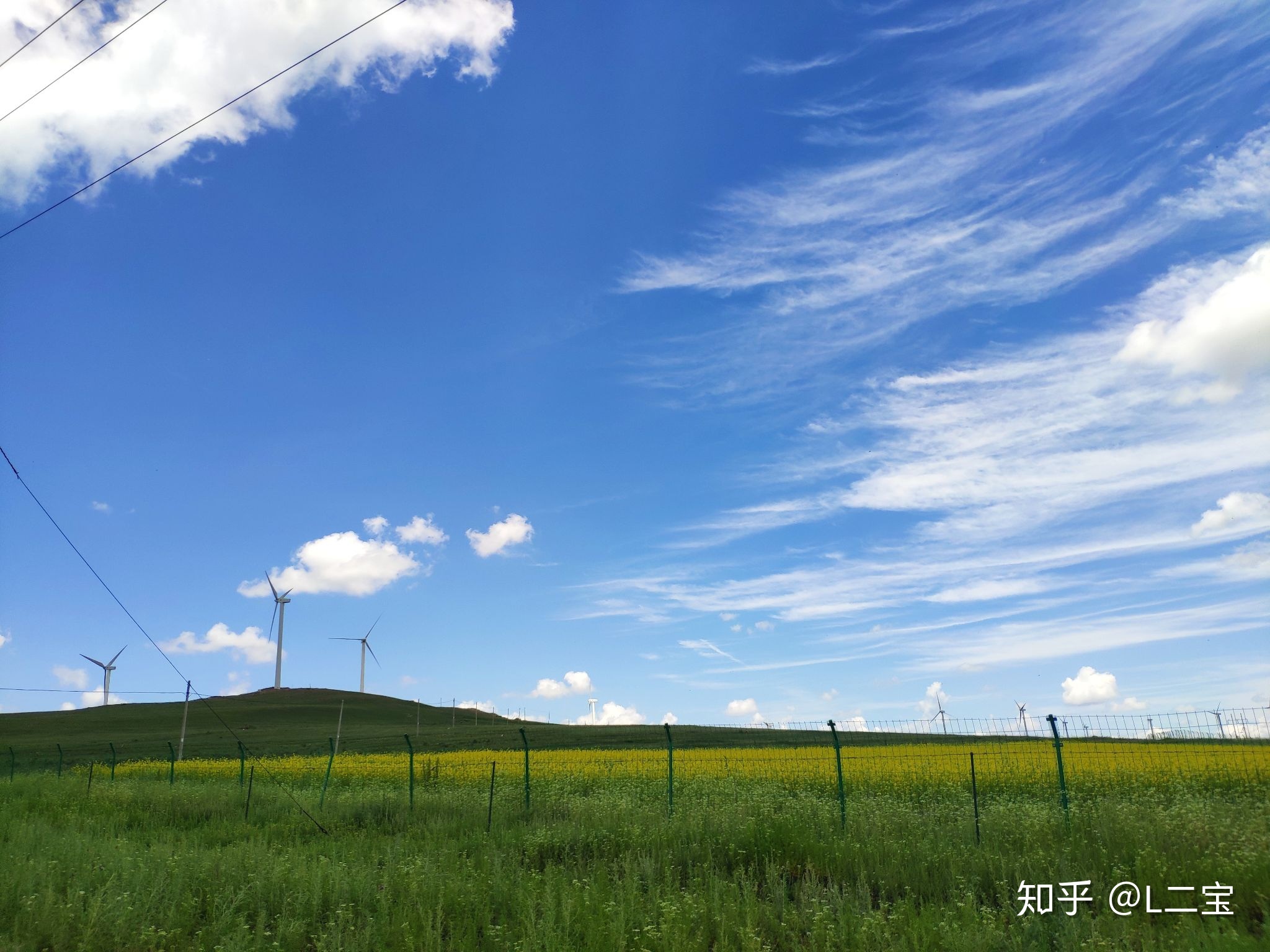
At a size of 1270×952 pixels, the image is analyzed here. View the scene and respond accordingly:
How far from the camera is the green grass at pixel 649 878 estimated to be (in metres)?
8.92

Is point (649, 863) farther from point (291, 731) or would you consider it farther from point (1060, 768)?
point (291, 731)

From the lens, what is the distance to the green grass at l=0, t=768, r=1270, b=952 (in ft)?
29.3

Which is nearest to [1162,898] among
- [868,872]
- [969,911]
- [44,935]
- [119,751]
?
[969,911]

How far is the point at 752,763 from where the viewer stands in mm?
29844

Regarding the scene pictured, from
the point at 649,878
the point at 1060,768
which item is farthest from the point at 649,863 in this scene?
the point at 1060,768

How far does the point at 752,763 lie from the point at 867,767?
4.45 m

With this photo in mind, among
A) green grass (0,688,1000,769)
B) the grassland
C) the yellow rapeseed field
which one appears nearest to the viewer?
the grassland

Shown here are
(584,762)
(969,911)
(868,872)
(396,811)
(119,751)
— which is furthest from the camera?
(119,751)

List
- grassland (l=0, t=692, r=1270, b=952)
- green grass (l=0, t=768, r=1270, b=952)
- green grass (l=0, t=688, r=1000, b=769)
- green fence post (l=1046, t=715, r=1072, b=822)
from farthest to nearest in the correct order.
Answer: green grass (l=0, t=688, r=1000, b=769) → green fence post (l=1046, t=715, r=1072, b=822) → grassland (l=0, t=692, r=1270, b=952) → green grass (l=0, t=768, r=1270, b=952)

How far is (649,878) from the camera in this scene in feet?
37.2

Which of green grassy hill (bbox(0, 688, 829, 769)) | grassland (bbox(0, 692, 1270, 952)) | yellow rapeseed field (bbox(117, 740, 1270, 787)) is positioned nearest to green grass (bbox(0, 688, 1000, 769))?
green grassy hill (bbox(0, 688, 829, 769))

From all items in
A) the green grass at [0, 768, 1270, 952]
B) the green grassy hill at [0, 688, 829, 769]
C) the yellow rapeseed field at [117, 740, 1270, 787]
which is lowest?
the green grass at [0, 768, 1270, 952]

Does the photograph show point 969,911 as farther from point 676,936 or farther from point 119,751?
point 119,751

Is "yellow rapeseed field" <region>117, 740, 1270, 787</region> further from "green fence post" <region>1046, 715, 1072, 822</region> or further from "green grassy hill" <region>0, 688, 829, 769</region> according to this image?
"green grassy hill" <region>0, 688, 829, 769</region>
